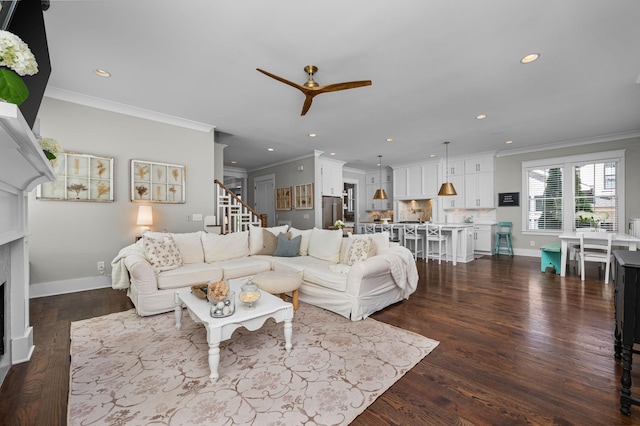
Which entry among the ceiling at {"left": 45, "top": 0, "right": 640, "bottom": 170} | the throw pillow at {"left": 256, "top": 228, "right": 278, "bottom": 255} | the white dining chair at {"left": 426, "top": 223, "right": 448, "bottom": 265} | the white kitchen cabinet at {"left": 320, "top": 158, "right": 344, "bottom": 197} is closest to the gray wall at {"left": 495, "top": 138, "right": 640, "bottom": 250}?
the ceiling at {"left": 45, "top": 0, "right": 640, "bottom": 170}

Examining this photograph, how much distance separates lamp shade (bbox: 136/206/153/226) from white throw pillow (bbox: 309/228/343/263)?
258cm

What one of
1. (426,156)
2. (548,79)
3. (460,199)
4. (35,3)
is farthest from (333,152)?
(35,3)

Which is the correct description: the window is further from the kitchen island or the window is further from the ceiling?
the kitchen island

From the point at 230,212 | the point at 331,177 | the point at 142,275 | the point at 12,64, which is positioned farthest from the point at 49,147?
the point at 331,177

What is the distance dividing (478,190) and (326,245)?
580 cm

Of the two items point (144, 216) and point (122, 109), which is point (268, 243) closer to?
Result: point (144, 216)

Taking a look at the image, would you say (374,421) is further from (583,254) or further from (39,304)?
(583,254)

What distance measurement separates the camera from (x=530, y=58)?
114 inches

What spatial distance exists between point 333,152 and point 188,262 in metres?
4.73

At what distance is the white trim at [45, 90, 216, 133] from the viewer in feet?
12.3

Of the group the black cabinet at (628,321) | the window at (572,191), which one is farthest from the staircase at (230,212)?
the window at (572,191)

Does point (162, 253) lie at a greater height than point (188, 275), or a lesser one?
greater

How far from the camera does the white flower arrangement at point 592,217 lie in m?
5.87

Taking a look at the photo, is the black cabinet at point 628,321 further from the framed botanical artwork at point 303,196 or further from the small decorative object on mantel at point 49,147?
the framed botanical artwork at point 303,196
